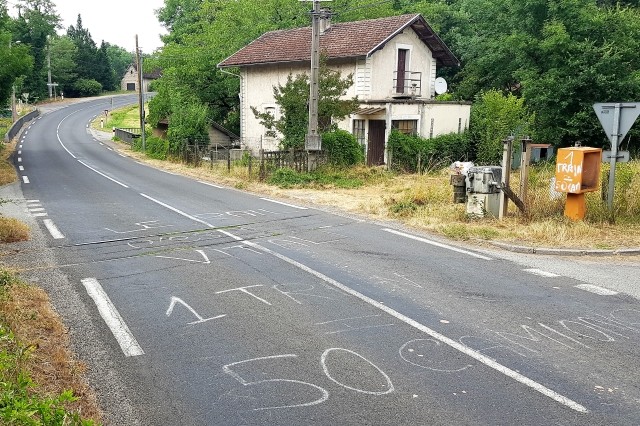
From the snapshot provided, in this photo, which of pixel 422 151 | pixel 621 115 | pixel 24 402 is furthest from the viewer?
pixel 422 151

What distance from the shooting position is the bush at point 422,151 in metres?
25.1

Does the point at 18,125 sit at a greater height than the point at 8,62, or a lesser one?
lesser

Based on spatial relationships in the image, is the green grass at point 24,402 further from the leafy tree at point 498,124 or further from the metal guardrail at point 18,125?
the metal guardrail at point 18,125

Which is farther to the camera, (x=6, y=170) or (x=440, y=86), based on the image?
(x=440, y=86)

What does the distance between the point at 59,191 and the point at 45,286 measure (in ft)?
42.0

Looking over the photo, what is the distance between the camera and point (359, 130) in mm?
Answer: 27875

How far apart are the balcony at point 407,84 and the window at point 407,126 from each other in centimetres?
335

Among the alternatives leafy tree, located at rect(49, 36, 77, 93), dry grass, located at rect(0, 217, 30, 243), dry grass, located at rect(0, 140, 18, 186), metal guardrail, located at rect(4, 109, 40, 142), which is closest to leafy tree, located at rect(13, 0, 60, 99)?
leafy tree, located at rect(49, 36, 77, 93)

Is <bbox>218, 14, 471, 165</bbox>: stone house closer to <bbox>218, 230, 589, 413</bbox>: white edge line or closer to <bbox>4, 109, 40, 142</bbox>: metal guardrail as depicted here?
<bbox>218, 230, 589, 413</bbox>: white edge line

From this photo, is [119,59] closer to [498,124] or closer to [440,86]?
[440,86]

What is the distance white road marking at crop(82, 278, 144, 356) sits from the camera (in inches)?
245

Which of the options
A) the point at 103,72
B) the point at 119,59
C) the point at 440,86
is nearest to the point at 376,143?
the point at 440,86

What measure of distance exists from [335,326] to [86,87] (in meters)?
96.4

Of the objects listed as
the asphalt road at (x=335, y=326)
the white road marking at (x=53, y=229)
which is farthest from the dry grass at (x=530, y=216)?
the white road marking at (x=53, y=229)
